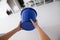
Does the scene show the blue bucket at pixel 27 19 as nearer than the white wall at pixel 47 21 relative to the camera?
Yes

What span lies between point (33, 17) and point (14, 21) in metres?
0.43

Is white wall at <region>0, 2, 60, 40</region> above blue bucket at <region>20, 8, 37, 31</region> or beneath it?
beneath

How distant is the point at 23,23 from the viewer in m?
0.81

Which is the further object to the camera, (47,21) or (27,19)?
(47,21)

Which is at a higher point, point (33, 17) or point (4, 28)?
point (33, 17)

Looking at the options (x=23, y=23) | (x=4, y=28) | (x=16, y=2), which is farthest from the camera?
(x=4, y=28)

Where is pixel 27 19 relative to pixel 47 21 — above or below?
above

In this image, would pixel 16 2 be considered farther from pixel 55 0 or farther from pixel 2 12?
pixel 55 0

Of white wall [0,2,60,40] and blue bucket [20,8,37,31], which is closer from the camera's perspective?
blue bucket [20,8,37,31]

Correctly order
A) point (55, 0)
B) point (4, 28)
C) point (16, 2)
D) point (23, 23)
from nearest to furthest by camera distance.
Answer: point (23, 23) < point (55, 0) < point (16, 2) < point (4, 28)

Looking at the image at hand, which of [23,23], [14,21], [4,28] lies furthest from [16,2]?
[23,23]

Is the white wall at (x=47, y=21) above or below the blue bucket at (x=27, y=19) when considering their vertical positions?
below

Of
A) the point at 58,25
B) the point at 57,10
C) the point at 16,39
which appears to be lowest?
the point at 16,39

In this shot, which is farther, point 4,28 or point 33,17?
point 4,28
